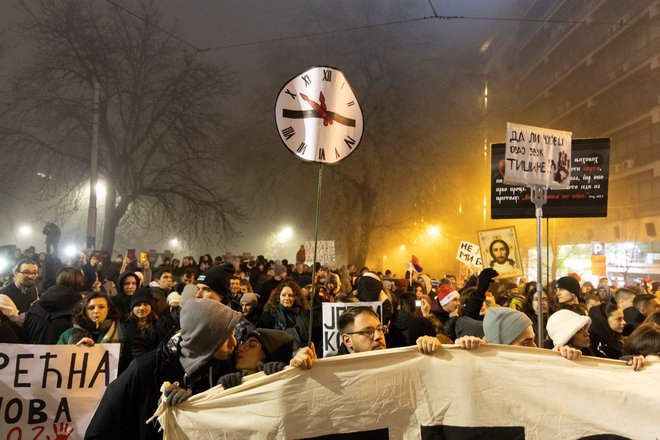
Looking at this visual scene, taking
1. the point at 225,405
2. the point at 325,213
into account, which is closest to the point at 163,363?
the point at 225,405

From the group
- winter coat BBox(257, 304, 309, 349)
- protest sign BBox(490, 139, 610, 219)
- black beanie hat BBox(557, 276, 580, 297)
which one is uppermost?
protest sign BBox(490, 139, 610, 219)

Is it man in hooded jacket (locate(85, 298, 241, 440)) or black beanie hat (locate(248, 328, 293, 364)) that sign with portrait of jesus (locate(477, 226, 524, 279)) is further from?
man in hooded jacket (locate(85, 298, 241, 440))

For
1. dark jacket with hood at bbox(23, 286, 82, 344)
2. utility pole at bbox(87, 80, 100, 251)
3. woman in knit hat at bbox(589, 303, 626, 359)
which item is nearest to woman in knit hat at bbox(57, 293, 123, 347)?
dark jacket with hood at bbox(23, 286, 82, 344)

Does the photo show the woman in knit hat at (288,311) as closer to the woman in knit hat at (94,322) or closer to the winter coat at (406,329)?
the winter coat at (406,329)

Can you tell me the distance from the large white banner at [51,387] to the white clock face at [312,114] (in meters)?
2.31

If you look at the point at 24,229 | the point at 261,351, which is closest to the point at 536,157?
the point at 261,351

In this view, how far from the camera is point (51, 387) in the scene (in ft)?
13.1

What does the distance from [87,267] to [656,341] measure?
1067cm

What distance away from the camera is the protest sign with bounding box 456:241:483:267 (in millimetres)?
10672

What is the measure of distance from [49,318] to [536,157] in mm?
5513

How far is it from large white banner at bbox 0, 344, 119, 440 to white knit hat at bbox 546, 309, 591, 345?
341cm

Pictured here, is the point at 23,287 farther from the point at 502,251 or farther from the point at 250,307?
the point at 502,251

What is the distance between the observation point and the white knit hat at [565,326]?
11.7ft

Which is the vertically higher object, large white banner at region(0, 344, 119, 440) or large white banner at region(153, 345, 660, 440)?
large white banner at region(153, 345, 660, 440)
